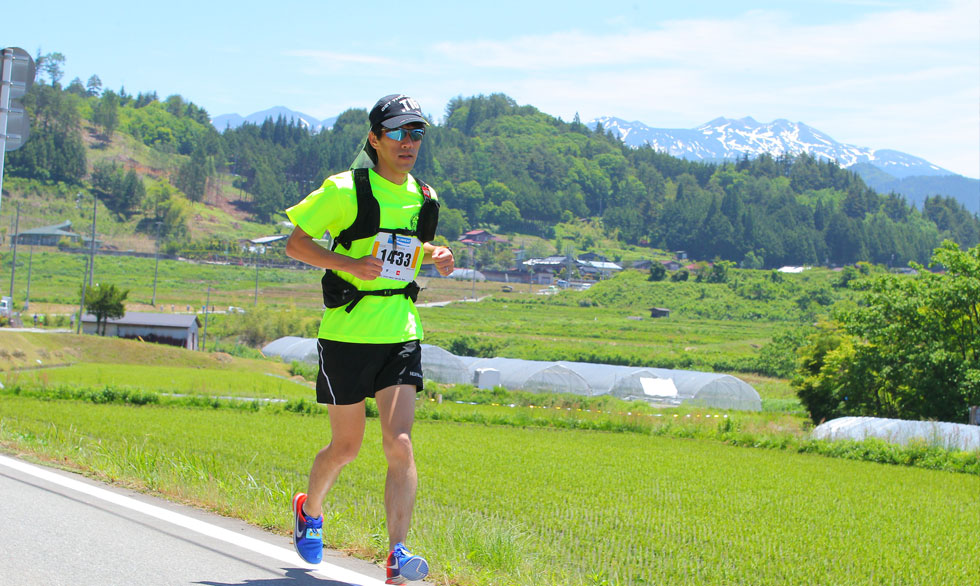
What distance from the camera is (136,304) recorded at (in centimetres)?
7944

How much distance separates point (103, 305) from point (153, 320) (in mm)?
3403

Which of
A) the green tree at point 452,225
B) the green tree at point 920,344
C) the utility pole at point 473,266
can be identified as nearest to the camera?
the green tree at point 920,344

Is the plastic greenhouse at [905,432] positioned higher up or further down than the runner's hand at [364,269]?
further down

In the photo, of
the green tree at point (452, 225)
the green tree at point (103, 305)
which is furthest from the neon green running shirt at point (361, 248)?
the green tree at point (452, 225)

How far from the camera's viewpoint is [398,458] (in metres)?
4.05

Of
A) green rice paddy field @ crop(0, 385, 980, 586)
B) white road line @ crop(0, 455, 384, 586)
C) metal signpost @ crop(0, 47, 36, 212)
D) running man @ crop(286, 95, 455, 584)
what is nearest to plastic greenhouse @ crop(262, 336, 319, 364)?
green rice paddy field @ crop(0, 385, 980, 586)

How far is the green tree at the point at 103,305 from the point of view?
196 feet

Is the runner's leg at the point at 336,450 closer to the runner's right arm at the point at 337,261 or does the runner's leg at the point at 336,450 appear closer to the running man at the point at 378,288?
the running man at the point at 378,288

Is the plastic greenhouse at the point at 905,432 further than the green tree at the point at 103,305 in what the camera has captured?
No

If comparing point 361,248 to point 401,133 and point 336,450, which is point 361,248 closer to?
point 401,133

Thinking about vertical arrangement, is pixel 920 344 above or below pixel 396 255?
below

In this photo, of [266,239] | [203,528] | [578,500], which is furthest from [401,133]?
[266,239]

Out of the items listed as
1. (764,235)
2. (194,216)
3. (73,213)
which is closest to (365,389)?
(73,213)

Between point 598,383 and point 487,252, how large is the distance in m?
112
